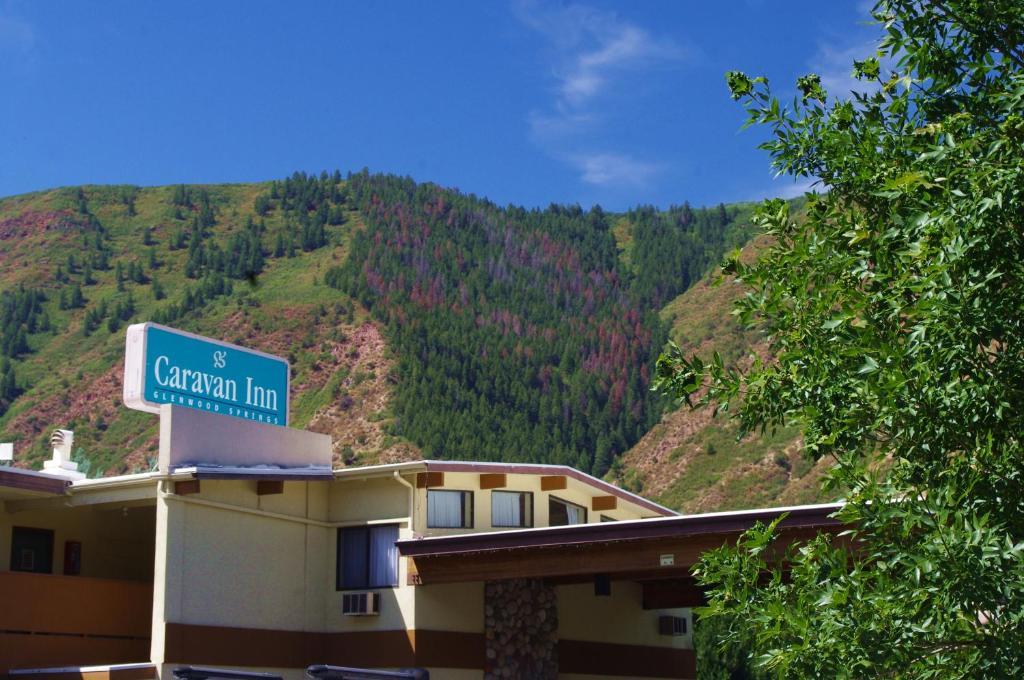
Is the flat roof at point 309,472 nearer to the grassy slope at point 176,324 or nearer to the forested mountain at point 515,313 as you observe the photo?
the grassy slope at point 176,324

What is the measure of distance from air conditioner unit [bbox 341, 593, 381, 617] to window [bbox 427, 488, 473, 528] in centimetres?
198

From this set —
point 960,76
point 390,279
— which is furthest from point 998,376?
point 390,279

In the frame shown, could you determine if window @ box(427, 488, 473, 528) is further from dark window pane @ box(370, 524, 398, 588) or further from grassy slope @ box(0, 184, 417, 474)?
grassy slope @ box(0, 184, 417, 474)

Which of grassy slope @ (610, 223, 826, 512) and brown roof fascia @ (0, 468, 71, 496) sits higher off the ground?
grassy slope @ (610, 223, 826, 512)

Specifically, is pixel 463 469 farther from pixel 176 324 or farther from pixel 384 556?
pixel 176 324

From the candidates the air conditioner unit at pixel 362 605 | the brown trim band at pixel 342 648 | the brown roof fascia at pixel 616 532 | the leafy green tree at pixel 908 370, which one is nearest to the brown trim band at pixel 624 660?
the brown trim band at pixel 342 648

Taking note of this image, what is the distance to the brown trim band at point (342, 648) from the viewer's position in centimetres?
2250

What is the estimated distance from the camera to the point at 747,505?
86.9 metres

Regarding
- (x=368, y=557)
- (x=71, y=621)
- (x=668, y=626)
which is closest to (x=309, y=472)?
(x=368, y=557)

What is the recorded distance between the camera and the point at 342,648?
81.3 ft

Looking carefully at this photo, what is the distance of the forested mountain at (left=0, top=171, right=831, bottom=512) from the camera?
10769cm

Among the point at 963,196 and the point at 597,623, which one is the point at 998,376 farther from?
the point at 597,623

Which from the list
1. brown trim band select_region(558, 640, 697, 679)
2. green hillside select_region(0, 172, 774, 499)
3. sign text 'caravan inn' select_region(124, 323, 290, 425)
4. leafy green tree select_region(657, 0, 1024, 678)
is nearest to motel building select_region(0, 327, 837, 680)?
brown trim band select_region(558, 640, 697, 679)

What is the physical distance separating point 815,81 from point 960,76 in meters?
1.38
